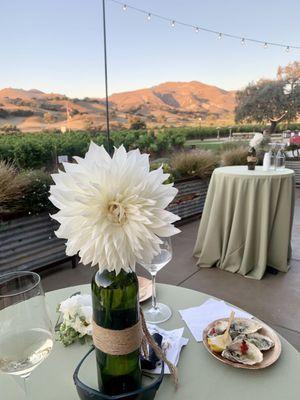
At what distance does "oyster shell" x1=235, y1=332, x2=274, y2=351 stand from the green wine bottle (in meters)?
0.34

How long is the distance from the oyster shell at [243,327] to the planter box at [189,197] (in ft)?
10.8

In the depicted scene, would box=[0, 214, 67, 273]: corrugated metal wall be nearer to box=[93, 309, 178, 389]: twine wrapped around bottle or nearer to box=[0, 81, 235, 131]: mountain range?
box=[93, 309, 178, 389]: twine wrapped around bottle

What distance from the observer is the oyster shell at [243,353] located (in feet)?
2.22

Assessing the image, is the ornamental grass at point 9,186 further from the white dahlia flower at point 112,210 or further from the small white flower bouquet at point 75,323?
the white dahlia flower at point 112,210

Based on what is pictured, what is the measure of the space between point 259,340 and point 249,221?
6.40 feet

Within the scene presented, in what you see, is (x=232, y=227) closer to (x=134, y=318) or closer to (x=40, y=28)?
(x=134, y=318)

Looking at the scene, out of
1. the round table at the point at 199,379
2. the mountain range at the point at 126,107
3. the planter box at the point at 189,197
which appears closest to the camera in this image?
the round table at the point at 199,379

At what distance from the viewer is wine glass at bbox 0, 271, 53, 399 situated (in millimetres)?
533

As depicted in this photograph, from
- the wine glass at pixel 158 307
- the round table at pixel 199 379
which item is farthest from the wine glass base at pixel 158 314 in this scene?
the round table at pixel 199 379

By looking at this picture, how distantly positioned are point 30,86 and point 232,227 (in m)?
4.92

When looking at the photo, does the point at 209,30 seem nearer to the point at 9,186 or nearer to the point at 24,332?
the point at 9,186

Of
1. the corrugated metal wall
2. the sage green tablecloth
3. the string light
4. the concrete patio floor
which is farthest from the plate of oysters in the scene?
the string light

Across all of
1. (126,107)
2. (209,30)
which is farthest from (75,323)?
(209,30)

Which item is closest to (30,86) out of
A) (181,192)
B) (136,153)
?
(181,192)
